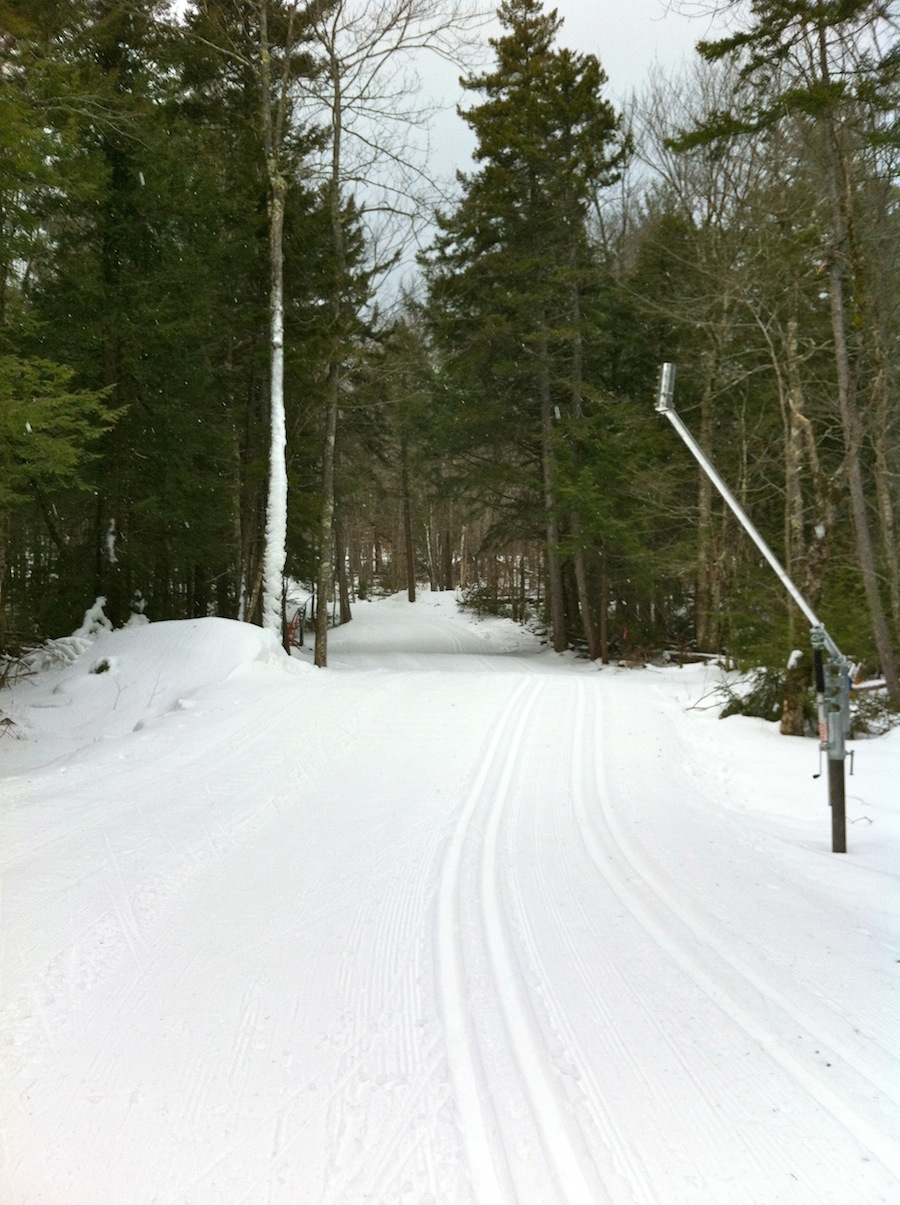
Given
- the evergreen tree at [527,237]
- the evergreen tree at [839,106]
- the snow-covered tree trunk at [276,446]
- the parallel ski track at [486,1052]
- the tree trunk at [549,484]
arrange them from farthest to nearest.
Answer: the tree trunk at [549,484] → the evergreen tree at [527,237] → the snow-covered tree trunk at [276,446] → the evergreen tree at [839,106] → the parallel ski track at [486,1052]

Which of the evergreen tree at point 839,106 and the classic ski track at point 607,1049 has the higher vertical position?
the evergreen tree at point 839,106

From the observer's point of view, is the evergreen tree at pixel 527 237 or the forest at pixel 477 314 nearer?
the forest at pixel 477 314

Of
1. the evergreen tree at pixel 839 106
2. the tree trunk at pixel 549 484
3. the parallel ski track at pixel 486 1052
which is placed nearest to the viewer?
the parallel ski track at pixel 486 1052

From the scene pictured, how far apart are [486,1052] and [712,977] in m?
1.19

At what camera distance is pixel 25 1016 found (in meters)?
3.14

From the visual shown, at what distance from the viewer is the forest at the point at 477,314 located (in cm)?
927

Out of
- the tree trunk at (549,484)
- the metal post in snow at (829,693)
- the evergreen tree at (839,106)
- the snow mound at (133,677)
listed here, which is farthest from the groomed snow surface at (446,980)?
the tree trunk at (549,484)

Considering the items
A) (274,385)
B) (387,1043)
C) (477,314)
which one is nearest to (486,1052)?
(387,1043)

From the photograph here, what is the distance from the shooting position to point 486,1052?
289 centimetres

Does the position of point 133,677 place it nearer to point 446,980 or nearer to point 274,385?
point 274,385

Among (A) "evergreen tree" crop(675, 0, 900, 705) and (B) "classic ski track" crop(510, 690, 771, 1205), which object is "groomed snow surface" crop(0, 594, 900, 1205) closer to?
(B) "classic ski track" crop(510, 690, 771, 1205)

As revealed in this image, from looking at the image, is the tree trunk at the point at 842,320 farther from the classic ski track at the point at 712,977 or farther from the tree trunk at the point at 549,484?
the tree trunk at the point at 549,484

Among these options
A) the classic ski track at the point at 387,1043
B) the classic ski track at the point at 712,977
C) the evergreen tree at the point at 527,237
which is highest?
the evergreen tree at the point at 527,237

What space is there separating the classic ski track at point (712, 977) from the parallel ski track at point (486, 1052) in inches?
29.4
